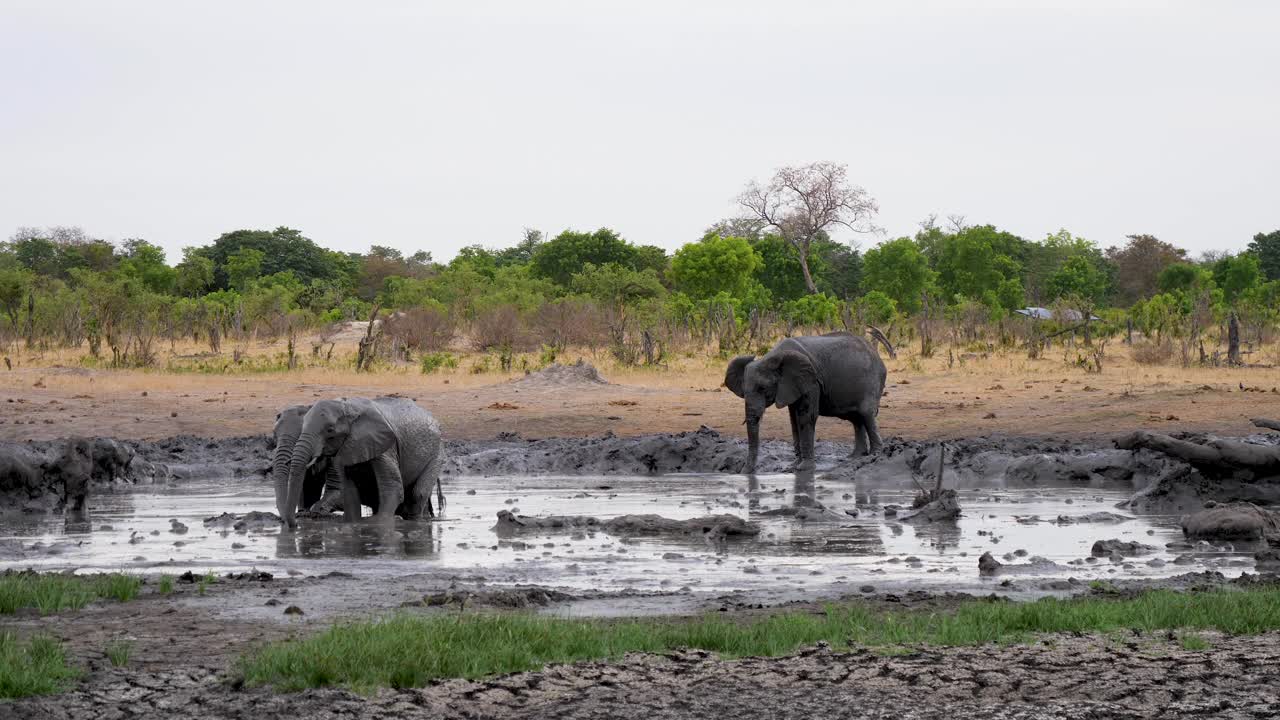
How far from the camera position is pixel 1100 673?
574 centimetres

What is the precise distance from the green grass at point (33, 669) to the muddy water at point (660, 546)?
305cm

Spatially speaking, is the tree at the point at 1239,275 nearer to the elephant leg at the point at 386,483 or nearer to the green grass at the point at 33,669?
the elephant leg at the point at 386,483

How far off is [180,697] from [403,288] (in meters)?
49.2

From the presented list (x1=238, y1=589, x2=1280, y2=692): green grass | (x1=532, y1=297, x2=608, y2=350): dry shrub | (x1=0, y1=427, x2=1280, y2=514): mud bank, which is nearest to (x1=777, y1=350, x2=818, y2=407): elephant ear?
(x1=0, y1=427, x2=1280, y2=514): mud bank

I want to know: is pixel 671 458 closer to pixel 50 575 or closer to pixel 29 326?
pixel 50 575

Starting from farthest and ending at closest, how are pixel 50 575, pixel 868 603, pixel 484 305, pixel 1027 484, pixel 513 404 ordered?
pixel 484 305 → pixel 513 404 → pixel 1027 484 → pixel 50 575 → pixel 868 603

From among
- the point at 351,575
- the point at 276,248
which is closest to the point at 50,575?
the point at 351,575

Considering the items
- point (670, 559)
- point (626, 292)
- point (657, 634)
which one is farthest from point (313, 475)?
point (626, 292)

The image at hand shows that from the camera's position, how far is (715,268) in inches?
2290

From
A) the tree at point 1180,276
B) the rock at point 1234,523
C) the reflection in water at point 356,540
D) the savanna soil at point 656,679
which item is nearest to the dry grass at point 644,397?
the rock at point 1234,523

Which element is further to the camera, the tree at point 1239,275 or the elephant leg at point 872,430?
the tree at point 1239,275

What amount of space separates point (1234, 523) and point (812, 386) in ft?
24.9

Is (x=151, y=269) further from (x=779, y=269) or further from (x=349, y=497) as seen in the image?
(x=349, y=497)

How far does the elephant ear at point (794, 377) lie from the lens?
1800 cm
